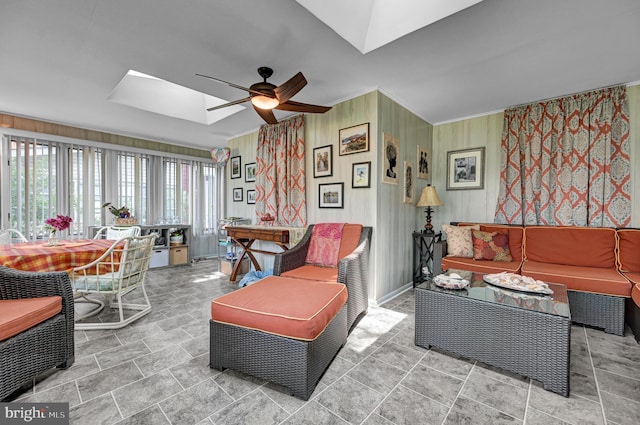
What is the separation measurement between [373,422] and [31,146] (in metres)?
5.78

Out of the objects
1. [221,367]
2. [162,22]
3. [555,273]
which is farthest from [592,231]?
[162,22]

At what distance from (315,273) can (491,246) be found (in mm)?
2071

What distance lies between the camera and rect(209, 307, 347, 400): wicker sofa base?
4.89ft

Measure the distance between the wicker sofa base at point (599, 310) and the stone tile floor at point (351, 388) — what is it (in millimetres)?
117

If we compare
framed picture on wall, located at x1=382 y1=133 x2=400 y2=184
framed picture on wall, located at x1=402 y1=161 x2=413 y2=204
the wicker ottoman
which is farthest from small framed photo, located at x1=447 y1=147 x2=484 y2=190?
the wicker ottoman

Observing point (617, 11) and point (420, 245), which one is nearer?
point (617, 11)

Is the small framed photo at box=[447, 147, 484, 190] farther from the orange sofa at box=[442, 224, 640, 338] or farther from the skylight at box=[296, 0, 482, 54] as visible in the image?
the skylight at box=[296, 0, 482, 54]

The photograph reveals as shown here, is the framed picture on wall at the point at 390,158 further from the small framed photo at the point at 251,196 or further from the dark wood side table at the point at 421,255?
the small framed photo at the point at 251,196

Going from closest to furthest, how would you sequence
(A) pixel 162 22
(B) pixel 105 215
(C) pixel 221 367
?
(C) pixel 221 367, (A) pixel 162 22, (B) pixel 105 215

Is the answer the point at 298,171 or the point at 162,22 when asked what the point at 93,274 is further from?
the point at 298,171

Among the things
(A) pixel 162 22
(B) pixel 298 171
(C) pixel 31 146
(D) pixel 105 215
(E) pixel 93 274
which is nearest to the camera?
(A) pixel 162 22

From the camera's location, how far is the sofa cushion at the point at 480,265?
2.73m

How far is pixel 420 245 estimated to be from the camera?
380 cm

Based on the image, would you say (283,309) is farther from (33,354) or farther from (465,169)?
(465,169)
